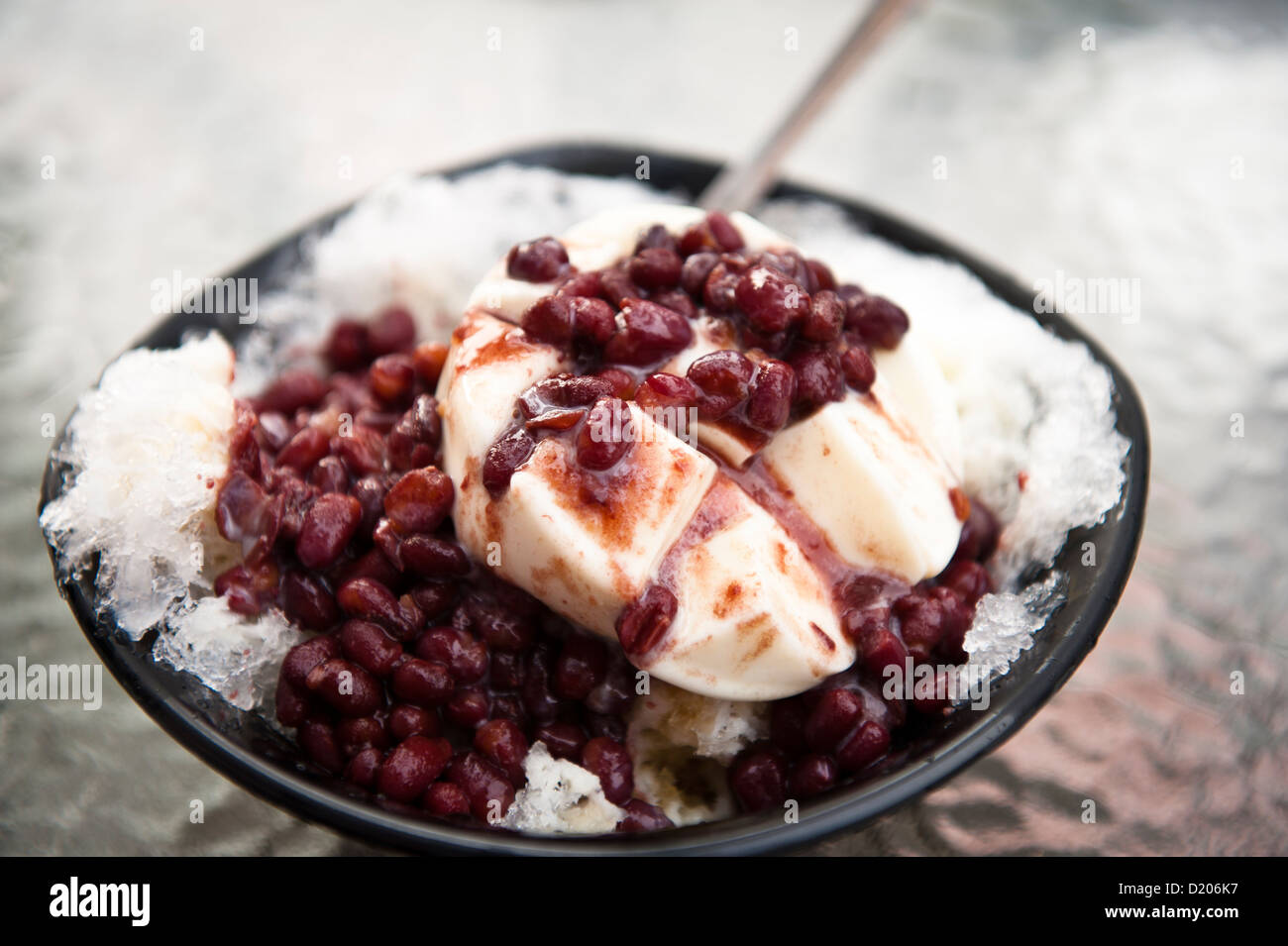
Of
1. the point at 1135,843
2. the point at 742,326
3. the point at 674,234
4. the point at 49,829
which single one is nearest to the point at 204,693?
the point at 49,829

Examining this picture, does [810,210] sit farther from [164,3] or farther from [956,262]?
[164,3]

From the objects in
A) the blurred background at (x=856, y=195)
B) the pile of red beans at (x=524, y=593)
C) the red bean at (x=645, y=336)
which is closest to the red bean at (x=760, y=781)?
the pile of red beans at (x=524, y=593)

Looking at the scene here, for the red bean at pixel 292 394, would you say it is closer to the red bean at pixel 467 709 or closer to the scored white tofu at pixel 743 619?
the red bean at pixel 467 709

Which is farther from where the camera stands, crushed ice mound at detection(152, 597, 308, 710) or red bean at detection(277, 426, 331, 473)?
red bean at detection(277, 426, 331, 473)

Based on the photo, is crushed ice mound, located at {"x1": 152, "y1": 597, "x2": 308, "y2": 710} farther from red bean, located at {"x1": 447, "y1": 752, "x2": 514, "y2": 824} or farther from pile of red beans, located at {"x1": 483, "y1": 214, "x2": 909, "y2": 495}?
pile of red beans, located at {"x1": 483, "y1": 214, "x2": 909, "y2": 495}

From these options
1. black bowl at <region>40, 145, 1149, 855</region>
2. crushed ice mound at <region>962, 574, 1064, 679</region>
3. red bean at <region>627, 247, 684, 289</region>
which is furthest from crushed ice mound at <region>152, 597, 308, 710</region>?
crushed ice mound at <region>962, 574, 1064, 679</region>

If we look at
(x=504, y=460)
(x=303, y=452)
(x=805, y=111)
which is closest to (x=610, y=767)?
(x=504, y=460)

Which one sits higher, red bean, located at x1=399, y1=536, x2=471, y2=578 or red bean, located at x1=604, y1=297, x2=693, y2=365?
red bean, located at x1=604, y1=297, x2=693, y2=365
